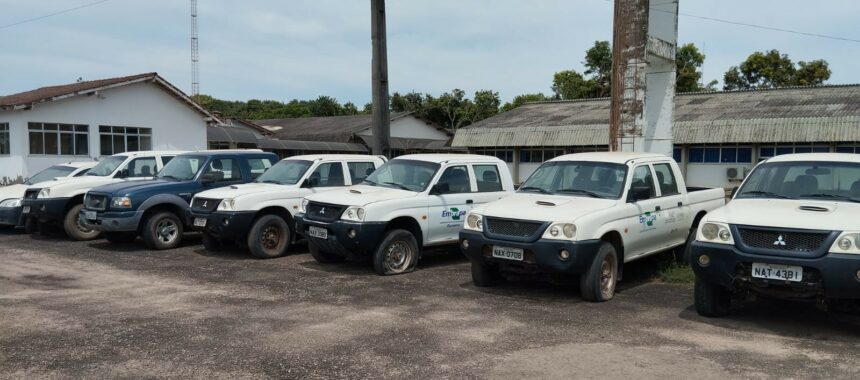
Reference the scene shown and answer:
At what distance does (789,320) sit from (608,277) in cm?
195

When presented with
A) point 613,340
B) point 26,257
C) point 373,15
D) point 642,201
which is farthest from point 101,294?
point 373,15

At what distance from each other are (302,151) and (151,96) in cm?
1295

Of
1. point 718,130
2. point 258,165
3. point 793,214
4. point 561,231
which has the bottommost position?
point 561,231

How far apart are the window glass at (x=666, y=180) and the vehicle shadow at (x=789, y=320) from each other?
199cm

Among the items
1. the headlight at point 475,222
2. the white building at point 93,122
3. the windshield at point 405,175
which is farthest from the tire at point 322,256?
the white building at point 93,122

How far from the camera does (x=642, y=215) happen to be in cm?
847

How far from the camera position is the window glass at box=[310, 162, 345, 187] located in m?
11.8

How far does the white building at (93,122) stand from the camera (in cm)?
2375

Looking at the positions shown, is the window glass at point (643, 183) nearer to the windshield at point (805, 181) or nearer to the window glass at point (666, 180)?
the window glass at point (666, 180)

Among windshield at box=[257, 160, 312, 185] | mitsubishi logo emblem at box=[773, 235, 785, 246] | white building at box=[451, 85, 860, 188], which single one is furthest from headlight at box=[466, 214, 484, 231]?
white building at box=[451, 85, 860, 188]

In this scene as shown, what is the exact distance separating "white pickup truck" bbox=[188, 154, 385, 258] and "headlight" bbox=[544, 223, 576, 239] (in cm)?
527

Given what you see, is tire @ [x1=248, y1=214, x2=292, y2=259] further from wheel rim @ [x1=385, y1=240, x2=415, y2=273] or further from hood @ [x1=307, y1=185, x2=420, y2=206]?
wheel rim @ [x1=385, y1=240, x2=415, y2=273]

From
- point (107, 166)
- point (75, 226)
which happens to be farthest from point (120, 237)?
point (107, 166)

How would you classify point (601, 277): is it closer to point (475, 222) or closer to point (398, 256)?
point (475, 222)
